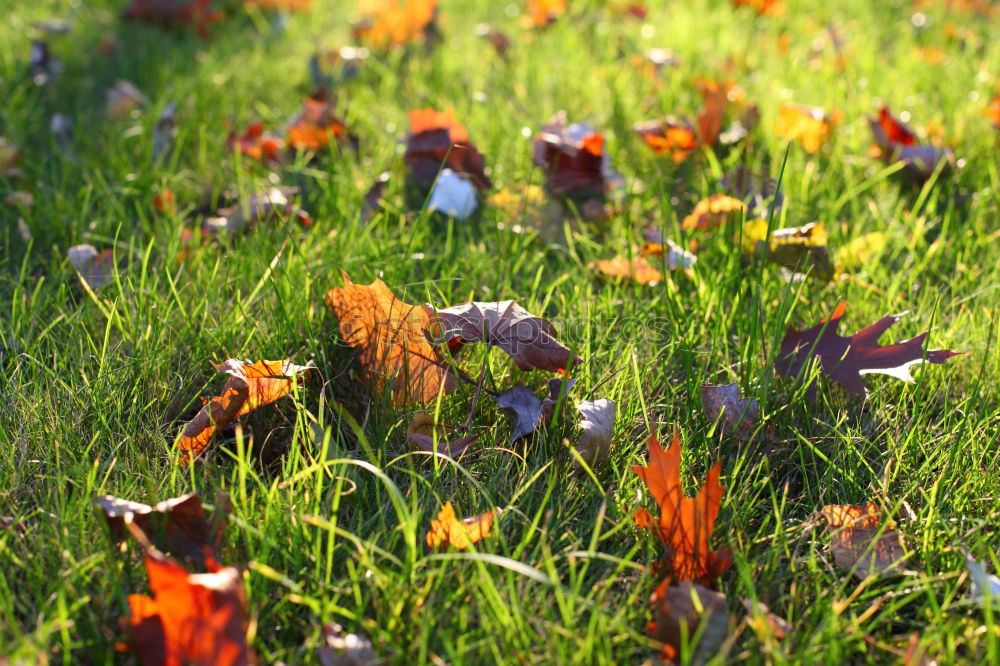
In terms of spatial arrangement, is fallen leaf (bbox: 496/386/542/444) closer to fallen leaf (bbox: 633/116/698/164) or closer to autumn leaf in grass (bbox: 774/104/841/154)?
fallen leaf (bbox: 633/116/698/164)

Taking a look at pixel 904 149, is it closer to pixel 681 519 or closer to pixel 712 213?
pixel 712 213

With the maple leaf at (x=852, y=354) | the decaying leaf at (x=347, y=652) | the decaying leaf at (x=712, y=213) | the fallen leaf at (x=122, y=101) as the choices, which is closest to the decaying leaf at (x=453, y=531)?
the decaying leaf at (x=347, y=652)

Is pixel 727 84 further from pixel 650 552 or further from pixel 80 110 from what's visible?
pixel 80 110

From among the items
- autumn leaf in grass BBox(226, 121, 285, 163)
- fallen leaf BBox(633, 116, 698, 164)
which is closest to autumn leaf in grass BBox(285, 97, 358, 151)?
autumn leaf in grass BBox(226, 121, 285, 163)

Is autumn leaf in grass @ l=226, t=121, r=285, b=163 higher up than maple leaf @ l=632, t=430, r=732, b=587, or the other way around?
autumn leaf in grass @ l=226, t=121, r=285, b=163

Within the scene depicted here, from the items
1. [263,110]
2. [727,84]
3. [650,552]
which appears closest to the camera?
[650,552]

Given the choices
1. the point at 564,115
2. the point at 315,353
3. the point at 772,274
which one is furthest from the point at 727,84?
the point at 315,353
